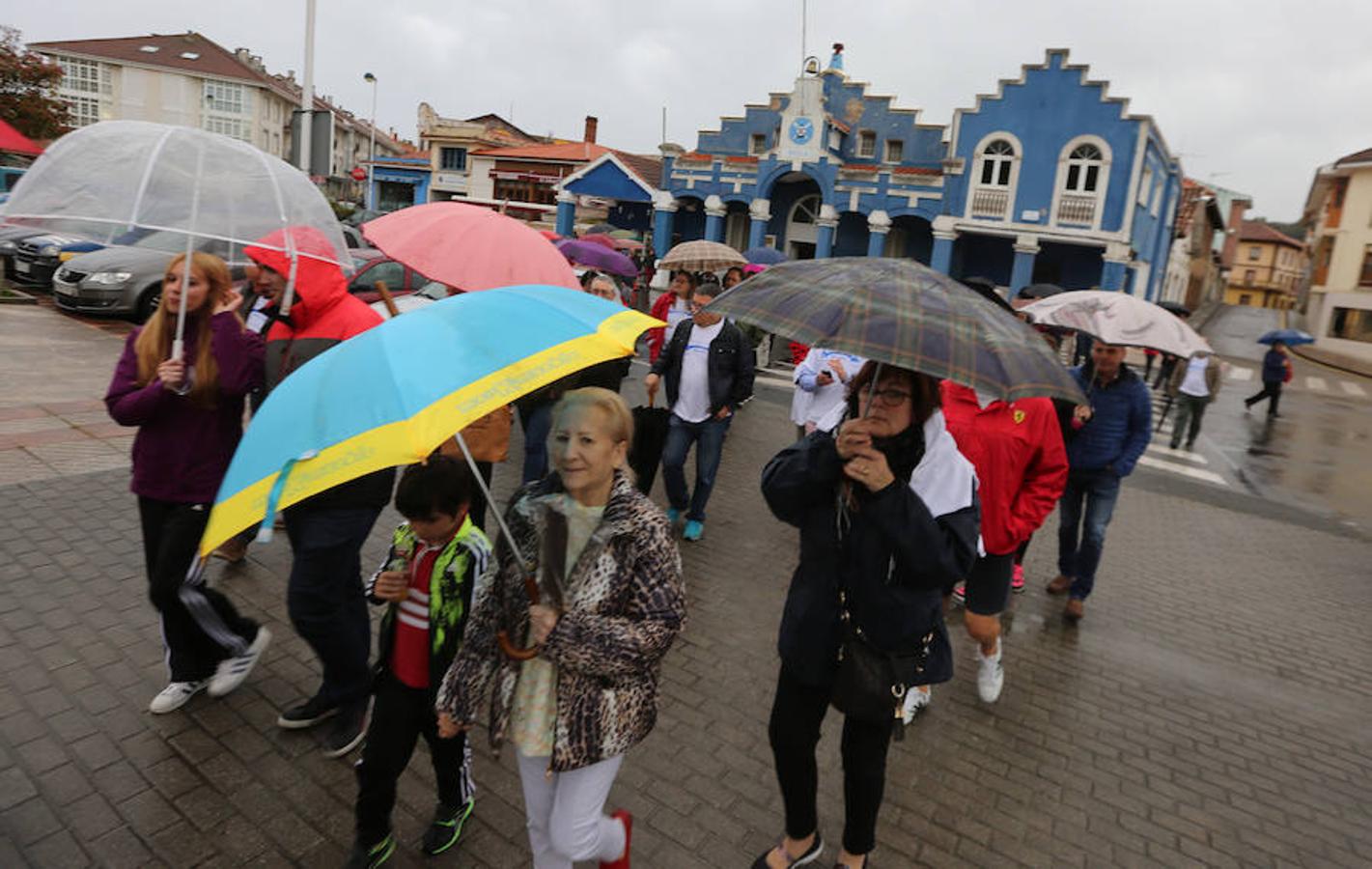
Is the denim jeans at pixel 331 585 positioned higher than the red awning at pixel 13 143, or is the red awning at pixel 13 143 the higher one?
the red awning at pixel 13 143

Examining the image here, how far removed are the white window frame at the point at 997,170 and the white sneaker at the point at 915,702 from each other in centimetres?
2475

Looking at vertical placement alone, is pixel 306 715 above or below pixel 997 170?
below

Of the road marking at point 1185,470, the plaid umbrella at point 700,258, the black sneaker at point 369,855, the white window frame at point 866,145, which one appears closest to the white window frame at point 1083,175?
the white window frame at point 866,145

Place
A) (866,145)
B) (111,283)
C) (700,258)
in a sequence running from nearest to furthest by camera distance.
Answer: (700,258) < (111,283) < (866,145)

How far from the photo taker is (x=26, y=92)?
1049 inches

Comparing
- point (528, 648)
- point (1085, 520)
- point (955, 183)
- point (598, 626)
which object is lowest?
point (1085, 520)

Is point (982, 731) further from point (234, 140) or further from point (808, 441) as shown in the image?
point (234, 140)

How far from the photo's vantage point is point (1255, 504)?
9.59 meters

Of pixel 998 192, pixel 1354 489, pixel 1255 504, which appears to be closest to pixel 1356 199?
pixel 998 192

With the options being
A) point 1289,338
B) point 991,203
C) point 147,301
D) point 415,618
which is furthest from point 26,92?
point 1289,338

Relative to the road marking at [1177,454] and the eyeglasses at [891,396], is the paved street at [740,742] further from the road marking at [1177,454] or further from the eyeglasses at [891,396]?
the road marking at [1177,454]

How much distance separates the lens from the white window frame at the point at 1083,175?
78.9 ft

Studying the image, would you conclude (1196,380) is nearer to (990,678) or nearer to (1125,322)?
(1125,322)

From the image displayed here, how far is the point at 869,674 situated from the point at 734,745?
4.55 feet
